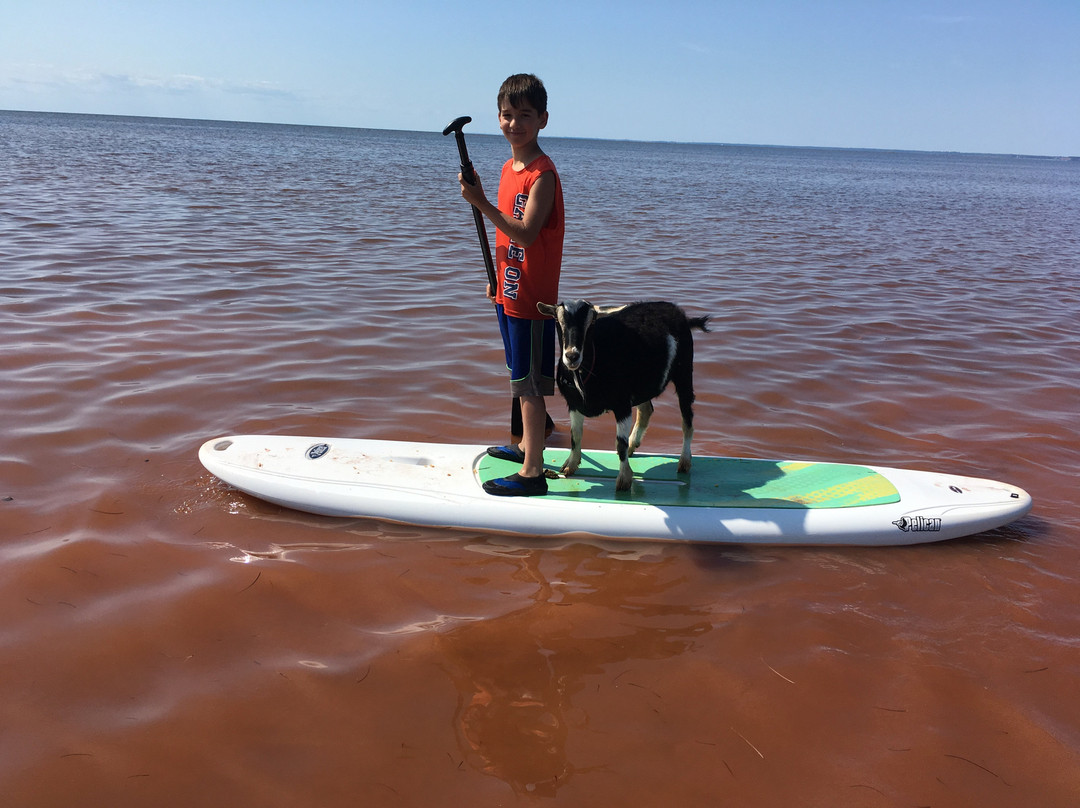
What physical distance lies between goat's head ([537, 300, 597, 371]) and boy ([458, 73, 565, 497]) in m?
0.29

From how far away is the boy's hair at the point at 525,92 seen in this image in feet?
14.1

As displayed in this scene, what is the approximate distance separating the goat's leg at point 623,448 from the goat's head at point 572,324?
0.63m

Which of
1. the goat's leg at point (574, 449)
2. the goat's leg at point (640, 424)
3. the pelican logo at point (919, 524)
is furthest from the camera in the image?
the goat's leg at point (640, 424)

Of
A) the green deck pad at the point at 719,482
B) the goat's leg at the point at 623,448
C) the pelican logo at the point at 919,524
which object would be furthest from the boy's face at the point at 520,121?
the pelican logo at the point at 919,524

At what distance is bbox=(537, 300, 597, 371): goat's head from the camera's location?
4.35 m

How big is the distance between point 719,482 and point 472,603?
218 cm

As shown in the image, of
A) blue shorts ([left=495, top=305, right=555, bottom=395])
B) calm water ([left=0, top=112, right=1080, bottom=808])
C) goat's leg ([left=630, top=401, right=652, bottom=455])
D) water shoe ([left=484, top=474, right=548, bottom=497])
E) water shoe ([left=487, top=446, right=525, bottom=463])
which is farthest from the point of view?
goat's leg ([left=630, top=401, right=652, bottom=455])

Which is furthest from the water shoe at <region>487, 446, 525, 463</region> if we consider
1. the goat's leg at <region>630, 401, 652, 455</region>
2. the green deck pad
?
the goat's leg at <region>630, 401, 652, 455</region>

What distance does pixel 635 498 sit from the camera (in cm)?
499

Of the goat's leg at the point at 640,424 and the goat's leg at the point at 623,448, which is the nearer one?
the goat's leg at the point at 623,448

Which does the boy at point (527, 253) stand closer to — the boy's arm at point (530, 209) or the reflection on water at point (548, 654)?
the boy's arm at point (530, 209)

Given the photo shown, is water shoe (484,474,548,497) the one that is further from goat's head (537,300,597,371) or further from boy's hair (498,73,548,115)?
boy's hair (498,73,548,115)

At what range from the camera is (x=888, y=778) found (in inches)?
118

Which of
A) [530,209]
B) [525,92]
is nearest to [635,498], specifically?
[530,209]
